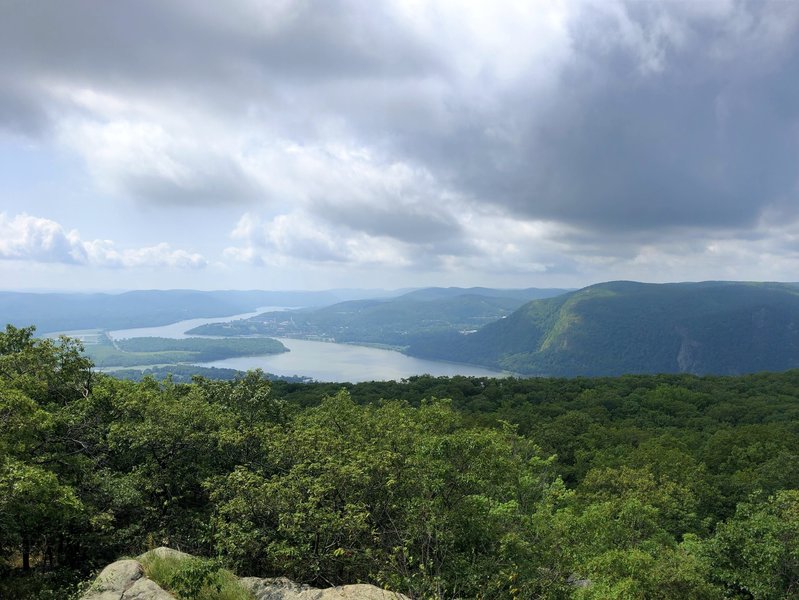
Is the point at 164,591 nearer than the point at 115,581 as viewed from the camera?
Yes

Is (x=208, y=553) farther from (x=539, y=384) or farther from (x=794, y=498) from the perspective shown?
(x=539, y=384)

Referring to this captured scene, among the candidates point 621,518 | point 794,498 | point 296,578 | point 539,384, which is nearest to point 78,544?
point 296,578

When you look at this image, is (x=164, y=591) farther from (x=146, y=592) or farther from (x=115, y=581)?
(x=115, y=581)

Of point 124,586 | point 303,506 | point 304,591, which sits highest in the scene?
point 303,506

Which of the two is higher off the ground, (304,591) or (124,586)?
(124,586)

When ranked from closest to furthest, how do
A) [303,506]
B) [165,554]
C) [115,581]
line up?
[115,581], [165,554], [303,506]

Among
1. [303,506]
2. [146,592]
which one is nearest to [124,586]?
[146,592]

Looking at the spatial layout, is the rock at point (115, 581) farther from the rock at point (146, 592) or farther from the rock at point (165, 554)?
the rock at point (165, 554)

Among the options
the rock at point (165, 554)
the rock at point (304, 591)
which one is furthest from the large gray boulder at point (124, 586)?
the rock at point (304, 591)

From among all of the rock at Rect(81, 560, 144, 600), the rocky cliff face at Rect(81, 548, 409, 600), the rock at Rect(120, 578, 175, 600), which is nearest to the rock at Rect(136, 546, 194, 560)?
the rocky cliff face at Rect(81, 548, 409, 600)
